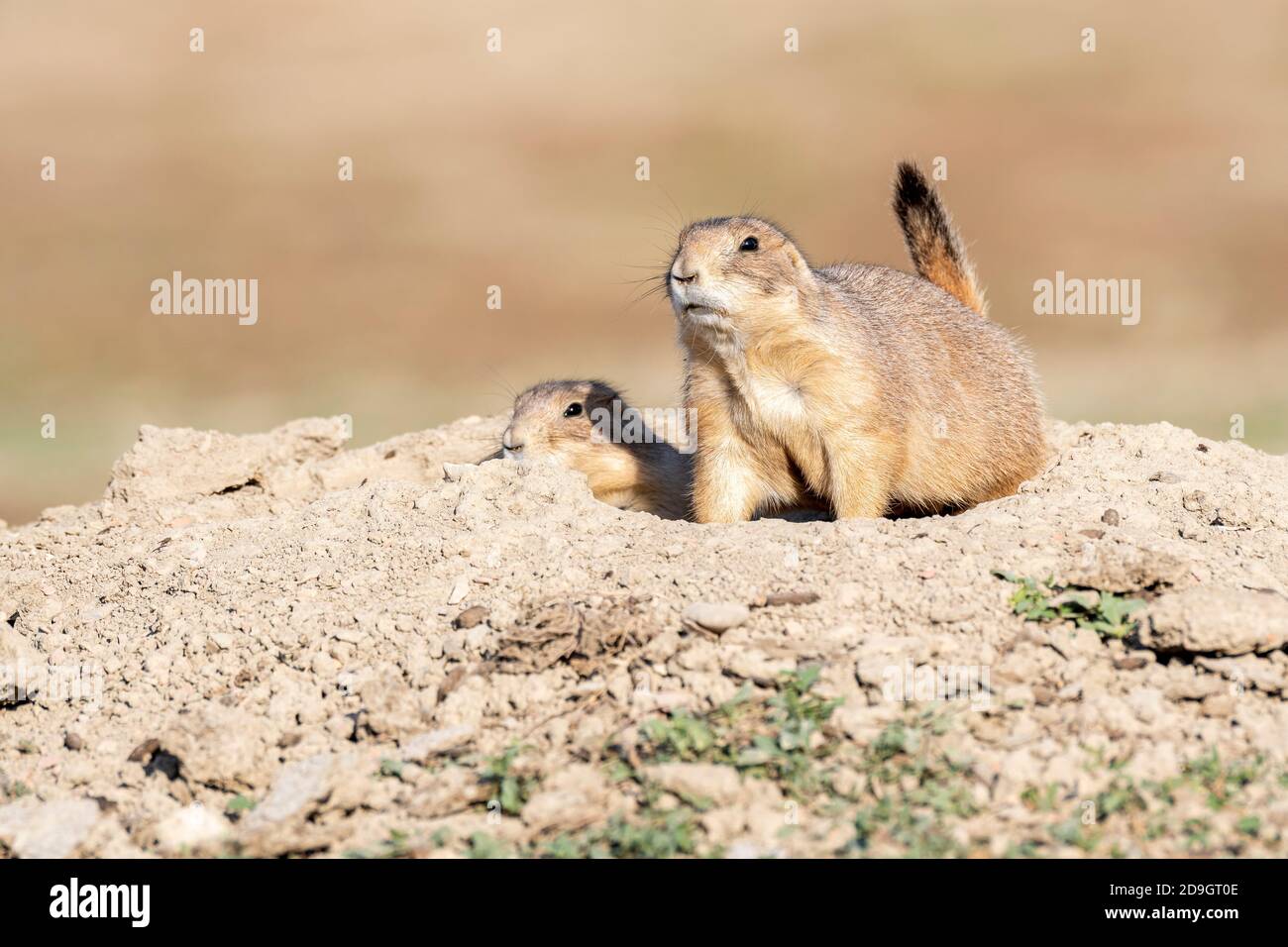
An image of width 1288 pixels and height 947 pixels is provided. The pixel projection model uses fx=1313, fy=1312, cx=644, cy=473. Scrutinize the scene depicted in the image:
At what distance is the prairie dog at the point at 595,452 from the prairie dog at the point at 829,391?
1.22 m

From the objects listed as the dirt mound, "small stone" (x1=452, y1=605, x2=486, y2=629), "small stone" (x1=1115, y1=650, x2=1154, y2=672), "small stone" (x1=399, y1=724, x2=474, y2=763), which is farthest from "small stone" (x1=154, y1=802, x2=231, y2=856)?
"small stone" (x1=1115, y1=650, x2=1154, y2=672)

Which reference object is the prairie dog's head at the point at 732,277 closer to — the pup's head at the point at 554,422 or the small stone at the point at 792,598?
the pup's head at the point at 554,422

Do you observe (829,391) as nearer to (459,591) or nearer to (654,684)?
(459,591)

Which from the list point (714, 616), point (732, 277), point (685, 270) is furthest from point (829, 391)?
point (714, 616)

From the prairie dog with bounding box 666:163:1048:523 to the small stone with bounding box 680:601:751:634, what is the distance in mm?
2137

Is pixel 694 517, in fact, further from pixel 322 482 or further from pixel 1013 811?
pixel 1013 811

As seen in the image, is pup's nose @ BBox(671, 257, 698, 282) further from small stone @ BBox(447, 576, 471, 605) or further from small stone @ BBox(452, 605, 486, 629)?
small stone @ BBox(452, 605, 486, 629)

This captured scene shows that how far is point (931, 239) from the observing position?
30.5 feet

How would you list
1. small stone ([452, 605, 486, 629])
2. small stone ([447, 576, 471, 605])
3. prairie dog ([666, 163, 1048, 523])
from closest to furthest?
small stone ([452, 605, 486, 629]) < small stone ([447, 576, 471, 605]) < prairie dog ([666, 163, 1048, 523])

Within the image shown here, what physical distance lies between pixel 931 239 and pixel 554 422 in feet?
9.81

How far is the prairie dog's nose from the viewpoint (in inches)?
266

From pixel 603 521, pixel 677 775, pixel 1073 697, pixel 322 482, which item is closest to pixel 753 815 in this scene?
pixel 677 775

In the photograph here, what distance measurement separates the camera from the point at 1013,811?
4.13 meters

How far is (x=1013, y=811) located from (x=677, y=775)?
1.07 meters
